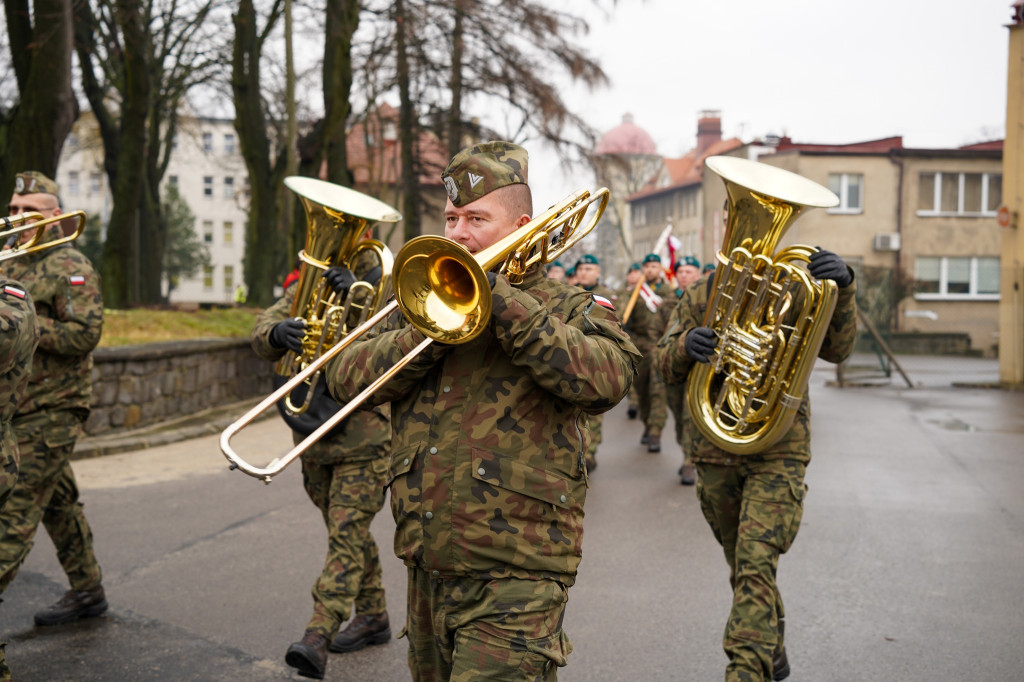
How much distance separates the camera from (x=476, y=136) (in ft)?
75.9

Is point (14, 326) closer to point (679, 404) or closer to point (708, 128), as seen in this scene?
point (679, 404)

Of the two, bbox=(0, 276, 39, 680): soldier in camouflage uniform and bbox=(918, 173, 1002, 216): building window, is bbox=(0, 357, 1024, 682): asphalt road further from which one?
bbox=(918, 173, 1002, 216): building window

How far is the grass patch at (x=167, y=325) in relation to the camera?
41.9 ft

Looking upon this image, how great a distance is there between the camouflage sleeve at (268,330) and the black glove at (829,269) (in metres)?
2.24

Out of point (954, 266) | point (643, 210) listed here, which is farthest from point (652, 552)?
point (643, 210)

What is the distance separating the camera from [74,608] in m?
5.16

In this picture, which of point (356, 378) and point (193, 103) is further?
point (193, 103)

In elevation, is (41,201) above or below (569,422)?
above

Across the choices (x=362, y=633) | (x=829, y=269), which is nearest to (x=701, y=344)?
(x=829, y=269)

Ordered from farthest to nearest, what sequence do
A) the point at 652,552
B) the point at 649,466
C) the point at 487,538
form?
the point at 649,466, the point at 652,552, the point at 487,538

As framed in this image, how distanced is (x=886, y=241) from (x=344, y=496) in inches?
1344

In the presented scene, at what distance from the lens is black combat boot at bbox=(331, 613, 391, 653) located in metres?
4.86

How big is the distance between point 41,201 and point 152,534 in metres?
2.77

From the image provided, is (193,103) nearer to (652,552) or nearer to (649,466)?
(649,466)
